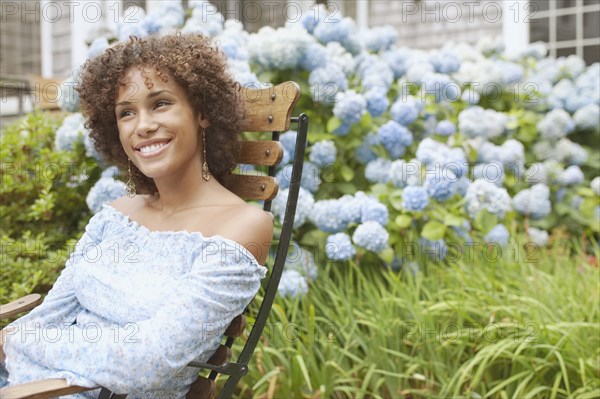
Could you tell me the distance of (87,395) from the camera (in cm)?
165

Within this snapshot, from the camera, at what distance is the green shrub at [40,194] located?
286 centimetres

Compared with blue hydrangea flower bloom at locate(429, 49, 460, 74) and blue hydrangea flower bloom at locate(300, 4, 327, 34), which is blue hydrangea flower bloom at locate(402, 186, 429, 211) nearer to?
blue hydrangea flower bloom at locate(300, 4, 327, 34)

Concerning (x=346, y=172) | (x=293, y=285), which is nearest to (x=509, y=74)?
(x=346, y=172)

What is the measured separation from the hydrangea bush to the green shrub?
0.57ft

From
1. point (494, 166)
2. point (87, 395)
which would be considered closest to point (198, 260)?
point (87, 395)

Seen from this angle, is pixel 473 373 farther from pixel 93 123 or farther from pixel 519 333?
pixel 93 123

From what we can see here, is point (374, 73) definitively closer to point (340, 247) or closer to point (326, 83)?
point (326, 83)

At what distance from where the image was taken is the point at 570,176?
4.20 meters

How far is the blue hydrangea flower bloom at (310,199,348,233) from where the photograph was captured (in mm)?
3076

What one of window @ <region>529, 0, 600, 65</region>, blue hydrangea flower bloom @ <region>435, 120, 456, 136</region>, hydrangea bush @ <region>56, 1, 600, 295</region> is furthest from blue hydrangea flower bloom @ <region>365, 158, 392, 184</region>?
window @ <region>529, 0, 600, 65</region>

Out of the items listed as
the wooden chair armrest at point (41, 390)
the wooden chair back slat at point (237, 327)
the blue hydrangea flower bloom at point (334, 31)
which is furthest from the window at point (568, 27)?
the wooden chair armrest at point (41, 390)

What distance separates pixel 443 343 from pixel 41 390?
158cm

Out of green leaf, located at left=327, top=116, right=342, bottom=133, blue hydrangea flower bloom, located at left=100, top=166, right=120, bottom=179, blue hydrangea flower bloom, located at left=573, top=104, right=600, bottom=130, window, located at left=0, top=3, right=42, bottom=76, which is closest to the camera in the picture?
blue hydrangea flower bloom, located at left=100, top=166, right=120, bottom=179

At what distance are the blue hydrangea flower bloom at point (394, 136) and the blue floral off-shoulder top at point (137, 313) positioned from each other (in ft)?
6.05
